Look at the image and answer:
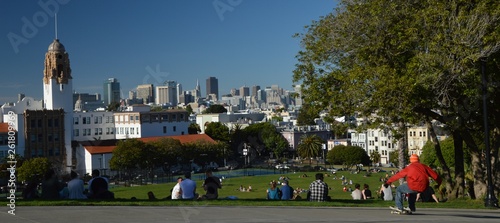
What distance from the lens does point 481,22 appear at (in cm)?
1883

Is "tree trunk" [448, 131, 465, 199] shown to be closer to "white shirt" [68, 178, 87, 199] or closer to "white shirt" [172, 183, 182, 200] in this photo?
"white shirt" [172, 183, 182, 200]

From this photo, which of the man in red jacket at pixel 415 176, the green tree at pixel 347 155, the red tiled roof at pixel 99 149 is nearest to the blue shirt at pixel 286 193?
the man in red jacket at pixel 415 176

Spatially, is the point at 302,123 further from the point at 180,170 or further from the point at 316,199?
the point at 316,199

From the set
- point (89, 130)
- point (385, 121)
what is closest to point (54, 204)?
point (385, 121)

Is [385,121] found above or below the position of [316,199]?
above

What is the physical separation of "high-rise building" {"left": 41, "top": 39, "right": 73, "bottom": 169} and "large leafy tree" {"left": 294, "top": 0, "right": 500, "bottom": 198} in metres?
68.2

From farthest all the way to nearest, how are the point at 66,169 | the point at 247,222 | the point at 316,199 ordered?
the point at 66,169 → the point at 316,199 → the point at 247,222

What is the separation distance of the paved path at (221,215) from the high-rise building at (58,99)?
7292 centimetres

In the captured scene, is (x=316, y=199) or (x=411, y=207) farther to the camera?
(x=316, y=199)

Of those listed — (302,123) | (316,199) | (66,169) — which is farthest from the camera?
(302,123)

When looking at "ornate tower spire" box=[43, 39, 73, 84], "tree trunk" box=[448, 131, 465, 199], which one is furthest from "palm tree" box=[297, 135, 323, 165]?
"tree trunk" box=[448, 131, 465, 199]

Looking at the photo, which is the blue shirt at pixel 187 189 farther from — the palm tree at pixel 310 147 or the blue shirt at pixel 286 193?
the palm tree at pixel 310 147

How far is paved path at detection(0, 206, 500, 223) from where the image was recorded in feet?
42.8

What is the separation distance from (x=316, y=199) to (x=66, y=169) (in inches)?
2866
